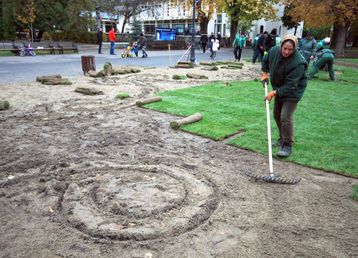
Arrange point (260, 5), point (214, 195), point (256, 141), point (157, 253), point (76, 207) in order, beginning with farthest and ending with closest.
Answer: point (260, 5)
point (256, 141)
point (214, 195)
point (76, 207)
point (157, 253)

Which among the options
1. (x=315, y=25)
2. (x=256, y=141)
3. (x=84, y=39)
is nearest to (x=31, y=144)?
(x=256, y=141)

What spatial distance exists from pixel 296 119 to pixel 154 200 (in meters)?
4.95

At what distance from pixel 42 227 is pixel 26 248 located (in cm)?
32

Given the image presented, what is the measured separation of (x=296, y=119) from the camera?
7566 millimetres

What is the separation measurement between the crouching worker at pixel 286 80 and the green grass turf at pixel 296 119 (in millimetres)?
439

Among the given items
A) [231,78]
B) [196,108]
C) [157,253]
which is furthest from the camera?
[231,78]

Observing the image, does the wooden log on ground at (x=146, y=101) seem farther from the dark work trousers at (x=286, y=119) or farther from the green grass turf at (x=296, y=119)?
the dark work trousers at (x=286, y=119)

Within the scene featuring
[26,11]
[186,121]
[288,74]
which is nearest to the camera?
[288,74]

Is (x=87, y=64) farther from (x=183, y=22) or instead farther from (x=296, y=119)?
(x=183, y=22)

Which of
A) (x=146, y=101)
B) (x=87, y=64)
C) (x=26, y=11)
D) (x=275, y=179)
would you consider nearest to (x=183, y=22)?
(x=26, y=11)

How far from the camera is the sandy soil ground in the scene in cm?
304

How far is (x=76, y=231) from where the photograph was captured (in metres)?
3.20

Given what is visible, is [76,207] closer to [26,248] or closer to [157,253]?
[26,248]

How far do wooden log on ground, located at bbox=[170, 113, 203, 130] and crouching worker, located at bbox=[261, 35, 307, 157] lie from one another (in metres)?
2.09
